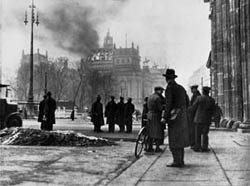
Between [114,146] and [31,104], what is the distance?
87.1ft

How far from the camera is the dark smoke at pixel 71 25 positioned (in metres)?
11.7

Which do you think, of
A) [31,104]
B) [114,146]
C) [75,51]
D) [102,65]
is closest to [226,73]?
[75,51]

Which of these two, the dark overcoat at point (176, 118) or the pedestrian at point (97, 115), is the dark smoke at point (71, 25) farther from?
the dark overcoat at point (176, 118)

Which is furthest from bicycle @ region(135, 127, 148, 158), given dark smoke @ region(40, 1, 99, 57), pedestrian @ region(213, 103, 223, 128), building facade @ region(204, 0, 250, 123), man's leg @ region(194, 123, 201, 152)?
pedestrian @ region(213, 103, 223, 128)

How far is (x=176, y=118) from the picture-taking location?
7.43 metres

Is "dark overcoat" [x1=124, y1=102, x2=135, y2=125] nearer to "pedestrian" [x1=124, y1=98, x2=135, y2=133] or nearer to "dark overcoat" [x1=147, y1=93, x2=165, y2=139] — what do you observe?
"pedestrian" [x1=124, y1=98, x2=135, y2=133]

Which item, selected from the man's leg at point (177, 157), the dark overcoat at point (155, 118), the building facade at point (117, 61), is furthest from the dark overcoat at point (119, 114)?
the man's leg at point (177, 157)

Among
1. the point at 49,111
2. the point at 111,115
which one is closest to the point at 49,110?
the point at 49,111

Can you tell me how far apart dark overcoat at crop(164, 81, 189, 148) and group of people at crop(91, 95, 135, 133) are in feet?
34.5

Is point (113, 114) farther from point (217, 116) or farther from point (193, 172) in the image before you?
point (193, 172)

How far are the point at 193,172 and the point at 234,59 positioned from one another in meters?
13.5

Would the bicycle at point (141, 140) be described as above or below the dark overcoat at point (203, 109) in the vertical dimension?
below

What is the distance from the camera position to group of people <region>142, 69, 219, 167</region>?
745cm

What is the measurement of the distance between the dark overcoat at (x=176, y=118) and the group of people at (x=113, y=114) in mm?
10527
